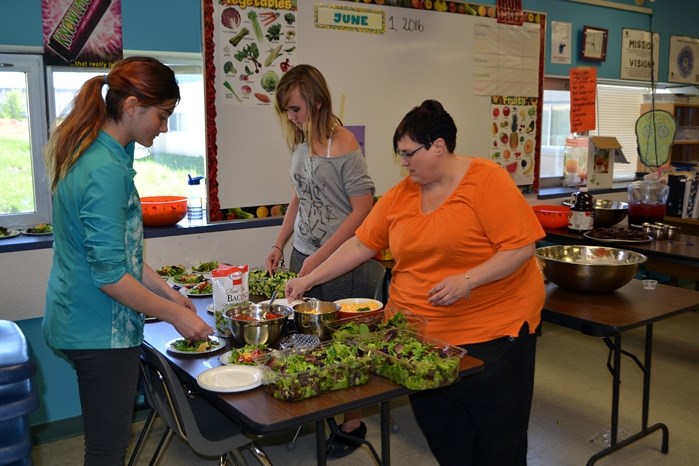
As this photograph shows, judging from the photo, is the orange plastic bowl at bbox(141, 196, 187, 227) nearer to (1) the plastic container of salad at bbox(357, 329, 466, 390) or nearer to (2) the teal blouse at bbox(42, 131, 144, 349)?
(2) the teal blouse at bbox(42, 131, 144, 349)

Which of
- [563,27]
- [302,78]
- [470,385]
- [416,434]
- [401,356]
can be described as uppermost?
[563,27]

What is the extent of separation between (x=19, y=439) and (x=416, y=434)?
2.01m

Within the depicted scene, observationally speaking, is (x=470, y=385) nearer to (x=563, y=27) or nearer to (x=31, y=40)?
(x=31, y=40)

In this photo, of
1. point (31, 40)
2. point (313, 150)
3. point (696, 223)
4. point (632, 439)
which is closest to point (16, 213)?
point (31, 40)

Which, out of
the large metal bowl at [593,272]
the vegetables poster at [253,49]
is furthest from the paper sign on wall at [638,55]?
the vegetables poster at [253,49]

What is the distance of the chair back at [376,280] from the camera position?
2.76m

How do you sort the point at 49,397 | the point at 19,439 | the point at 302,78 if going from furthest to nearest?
1. the point at 49,397
2. the point at 302,78
3. the point at 19,439

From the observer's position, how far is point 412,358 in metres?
1.74

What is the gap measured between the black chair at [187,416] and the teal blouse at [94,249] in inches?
6.7

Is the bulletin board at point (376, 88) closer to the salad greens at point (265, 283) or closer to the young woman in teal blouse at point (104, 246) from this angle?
the salad greens at point (265, 283)

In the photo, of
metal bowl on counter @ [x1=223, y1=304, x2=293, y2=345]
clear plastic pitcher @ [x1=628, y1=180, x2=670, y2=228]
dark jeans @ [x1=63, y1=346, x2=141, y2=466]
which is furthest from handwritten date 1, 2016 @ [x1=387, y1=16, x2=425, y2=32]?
dark jeans @ [x1=63, y1=346, x2=141, y2=466]

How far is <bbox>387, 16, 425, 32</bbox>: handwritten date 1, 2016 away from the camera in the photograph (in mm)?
3947

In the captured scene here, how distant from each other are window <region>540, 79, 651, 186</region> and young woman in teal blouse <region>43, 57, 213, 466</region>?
3.74m

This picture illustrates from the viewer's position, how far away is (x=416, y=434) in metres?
3.16
